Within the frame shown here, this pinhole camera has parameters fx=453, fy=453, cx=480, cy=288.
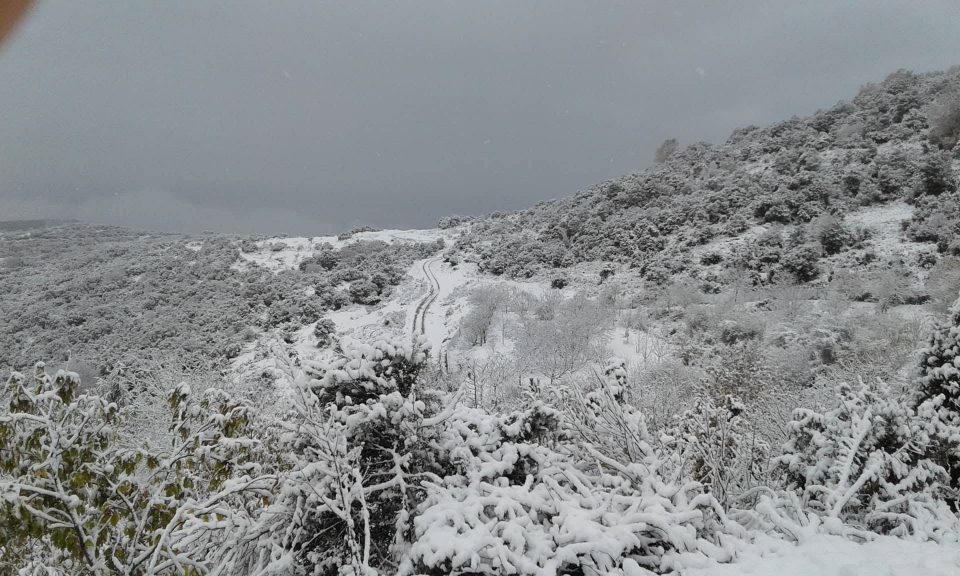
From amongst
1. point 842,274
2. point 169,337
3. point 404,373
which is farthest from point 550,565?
point 169,337

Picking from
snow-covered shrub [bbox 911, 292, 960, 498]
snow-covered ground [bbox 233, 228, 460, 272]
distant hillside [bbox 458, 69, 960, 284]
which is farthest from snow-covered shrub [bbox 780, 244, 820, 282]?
snow-covered ground [bbox 233, 228, 460, 272]

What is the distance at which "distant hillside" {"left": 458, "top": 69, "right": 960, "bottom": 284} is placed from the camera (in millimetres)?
22906

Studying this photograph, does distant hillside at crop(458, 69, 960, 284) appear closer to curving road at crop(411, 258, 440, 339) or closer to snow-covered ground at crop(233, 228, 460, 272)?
curving road at crop(411, 258, 440, 339)

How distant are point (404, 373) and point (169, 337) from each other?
1201 inches

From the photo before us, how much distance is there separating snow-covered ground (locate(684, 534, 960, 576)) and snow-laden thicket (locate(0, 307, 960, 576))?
0.11m

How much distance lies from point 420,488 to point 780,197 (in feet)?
104

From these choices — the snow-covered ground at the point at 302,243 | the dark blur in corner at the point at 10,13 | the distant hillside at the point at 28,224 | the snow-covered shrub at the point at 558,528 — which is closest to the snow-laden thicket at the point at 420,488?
the snow-covered shrub at the point at 558,528

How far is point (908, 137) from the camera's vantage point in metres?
30.0

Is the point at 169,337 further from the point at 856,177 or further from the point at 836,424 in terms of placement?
the point at 856,177

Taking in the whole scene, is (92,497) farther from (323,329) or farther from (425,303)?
(425,303)

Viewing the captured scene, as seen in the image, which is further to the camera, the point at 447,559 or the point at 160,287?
the point at 160,287

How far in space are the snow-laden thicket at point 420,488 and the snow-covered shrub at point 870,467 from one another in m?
0.02

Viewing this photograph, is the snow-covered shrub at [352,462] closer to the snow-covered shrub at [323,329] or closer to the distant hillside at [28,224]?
the snow-covered shrub at [323,329]

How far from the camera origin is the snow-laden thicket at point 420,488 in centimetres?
285
